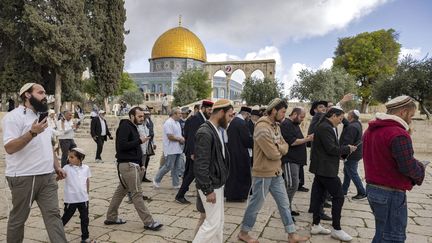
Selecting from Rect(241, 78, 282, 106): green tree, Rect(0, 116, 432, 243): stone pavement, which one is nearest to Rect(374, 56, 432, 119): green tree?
Rect(241, 78, 282, 106): green tree

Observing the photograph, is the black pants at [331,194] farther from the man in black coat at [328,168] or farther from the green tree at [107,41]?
the green tree at [107,41]

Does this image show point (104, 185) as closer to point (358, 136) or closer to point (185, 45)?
point (358, 136)

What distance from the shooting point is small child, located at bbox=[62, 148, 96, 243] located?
146 inches

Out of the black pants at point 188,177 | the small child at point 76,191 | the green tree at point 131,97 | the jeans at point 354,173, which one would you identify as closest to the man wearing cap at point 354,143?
the jeans at point 354,173

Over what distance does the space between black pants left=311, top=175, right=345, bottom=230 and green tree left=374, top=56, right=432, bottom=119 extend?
Answer: 20.8m

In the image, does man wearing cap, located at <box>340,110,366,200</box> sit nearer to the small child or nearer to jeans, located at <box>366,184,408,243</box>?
jeans, located at <box>366,184,408,243</box>

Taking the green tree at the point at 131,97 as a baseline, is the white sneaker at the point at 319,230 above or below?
below

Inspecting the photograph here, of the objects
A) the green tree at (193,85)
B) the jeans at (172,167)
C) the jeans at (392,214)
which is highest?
the green tree at (193,85)

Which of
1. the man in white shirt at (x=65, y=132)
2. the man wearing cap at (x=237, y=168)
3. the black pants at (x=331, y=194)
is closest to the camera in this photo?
the black pants at (x=331, y=194)

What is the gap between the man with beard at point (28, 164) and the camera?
2871 millimetres

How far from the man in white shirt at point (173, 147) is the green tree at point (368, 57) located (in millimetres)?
34599

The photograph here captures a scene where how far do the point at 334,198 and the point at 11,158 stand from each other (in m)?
3.62

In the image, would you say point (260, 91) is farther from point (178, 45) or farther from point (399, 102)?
point (178, 45)

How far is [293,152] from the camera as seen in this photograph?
4.91m
